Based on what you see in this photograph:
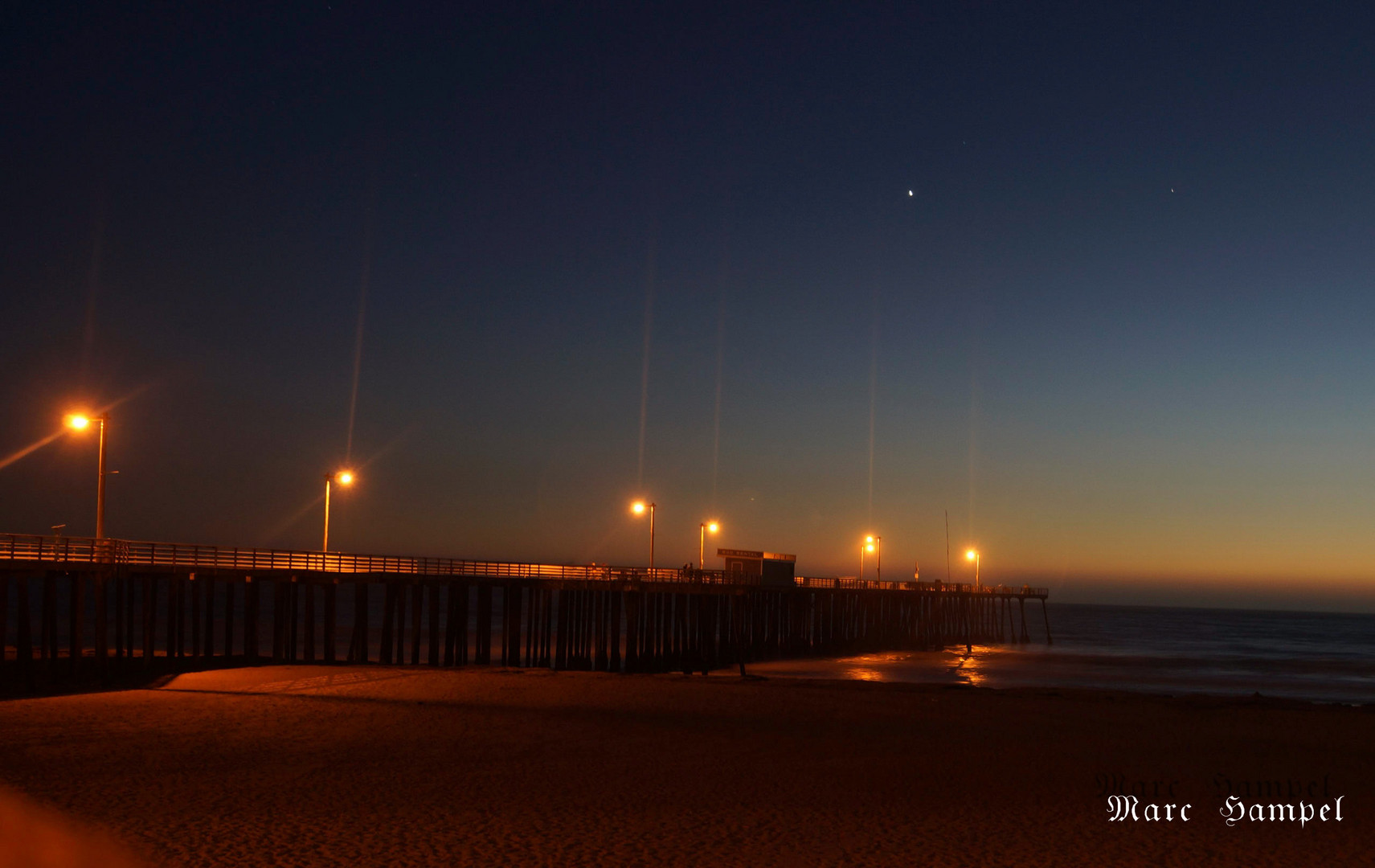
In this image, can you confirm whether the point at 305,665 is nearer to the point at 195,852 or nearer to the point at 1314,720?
the point at 195,852

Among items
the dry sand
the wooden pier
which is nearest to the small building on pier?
the wooden pier

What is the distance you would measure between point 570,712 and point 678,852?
964cm

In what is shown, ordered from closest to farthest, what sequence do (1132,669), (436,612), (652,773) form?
1. (652,773)
2. (436,612)
3. (1132,669)

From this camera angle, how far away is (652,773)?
1315 cm

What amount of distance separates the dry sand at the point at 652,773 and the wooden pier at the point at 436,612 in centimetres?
680

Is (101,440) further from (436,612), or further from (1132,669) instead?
(1132,669)

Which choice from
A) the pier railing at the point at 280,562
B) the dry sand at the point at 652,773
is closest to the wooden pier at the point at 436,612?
the pier railing at the point at 280,562

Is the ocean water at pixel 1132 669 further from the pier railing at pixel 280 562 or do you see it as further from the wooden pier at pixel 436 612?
the pier railing at pixel 280 562

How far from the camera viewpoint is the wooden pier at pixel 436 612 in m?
26.0

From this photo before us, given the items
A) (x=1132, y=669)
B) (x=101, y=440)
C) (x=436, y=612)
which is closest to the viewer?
(x=101, y=440)

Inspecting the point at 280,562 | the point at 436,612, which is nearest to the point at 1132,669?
the point at 436,612

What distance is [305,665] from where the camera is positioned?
85.9 feet

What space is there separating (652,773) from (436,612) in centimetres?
2330

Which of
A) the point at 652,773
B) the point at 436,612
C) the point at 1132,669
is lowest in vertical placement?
the point at 1132,669
